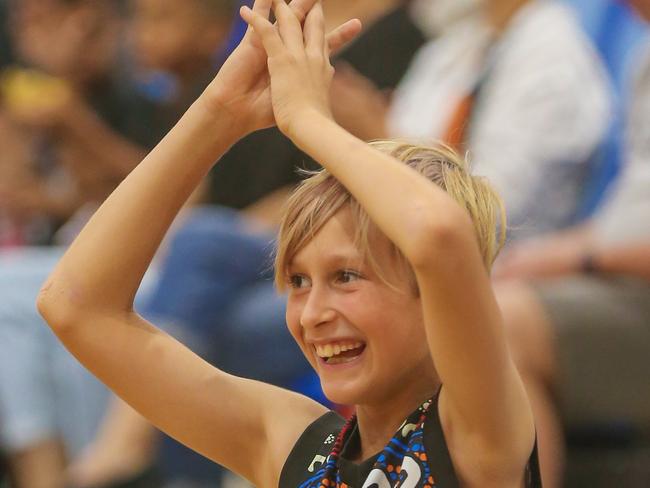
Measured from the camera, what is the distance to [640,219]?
9.11 feet

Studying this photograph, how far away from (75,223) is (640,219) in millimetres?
2157

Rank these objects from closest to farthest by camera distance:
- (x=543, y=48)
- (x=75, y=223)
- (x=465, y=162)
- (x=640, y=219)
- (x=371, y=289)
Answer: (x=371, y=289) < (x=465, y=162) < (x=640, y=219) < (x=543, y=48) < (x=75, y=223)

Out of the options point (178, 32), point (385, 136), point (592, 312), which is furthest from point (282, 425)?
point (178, 32)

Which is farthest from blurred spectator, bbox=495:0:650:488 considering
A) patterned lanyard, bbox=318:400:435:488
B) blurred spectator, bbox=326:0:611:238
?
patterned lanyard, bbox=318:400:435:488

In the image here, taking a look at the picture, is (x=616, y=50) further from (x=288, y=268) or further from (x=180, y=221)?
(x=288, y=268)

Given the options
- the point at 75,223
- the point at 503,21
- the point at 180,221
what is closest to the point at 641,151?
the point at 503,21

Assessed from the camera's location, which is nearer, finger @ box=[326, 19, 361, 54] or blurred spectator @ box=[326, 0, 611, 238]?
finger @ box=[326, 19, 361, 54]

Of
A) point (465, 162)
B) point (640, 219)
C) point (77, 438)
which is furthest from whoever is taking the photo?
point (77, 438)

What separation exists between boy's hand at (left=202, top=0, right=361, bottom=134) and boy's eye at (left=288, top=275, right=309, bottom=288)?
186 mm

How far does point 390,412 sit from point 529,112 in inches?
68.8

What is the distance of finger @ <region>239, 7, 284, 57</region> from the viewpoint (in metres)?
1.44

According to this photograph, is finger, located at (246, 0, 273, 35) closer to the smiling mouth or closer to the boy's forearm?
the boy's forearm

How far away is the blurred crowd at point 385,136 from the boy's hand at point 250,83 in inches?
46.3

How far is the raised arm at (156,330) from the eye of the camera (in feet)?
4.98
